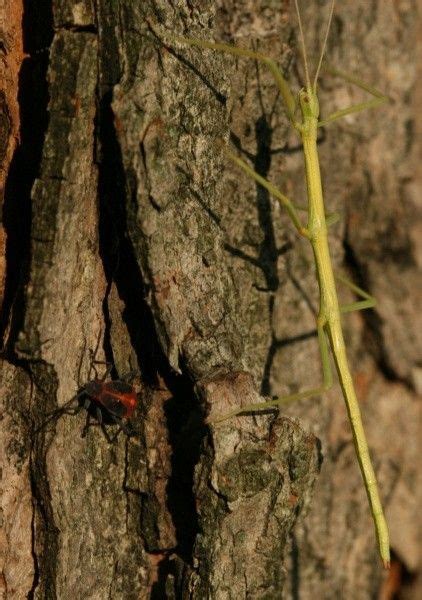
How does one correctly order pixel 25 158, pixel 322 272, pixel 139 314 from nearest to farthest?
pixel 25 158, pixel 139 314, pixel 322 272

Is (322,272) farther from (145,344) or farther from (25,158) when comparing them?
(25,158)

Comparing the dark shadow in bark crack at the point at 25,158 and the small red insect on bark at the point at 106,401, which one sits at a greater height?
the dark shadow in bark crack at the point at 25,158

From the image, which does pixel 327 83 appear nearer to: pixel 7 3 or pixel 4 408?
pixel 7 3

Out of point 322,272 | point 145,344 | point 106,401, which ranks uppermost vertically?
point 322,272

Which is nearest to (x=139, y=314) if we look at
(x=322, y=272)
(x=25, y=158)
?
(x=25, y=158)

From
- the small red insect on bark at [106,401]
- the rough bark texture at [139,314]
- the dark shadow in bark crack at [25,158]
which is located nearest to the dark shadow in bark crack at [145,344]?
the rough bark texture at [139,314]

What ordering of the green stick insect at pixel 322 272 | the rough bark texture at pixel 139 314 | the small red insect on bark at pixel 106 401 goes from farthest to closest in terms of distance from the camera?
1. the green stick insect at pixel 322 272
2. the small red insect on bark at pixel 106 401
3. the rough bark texture at pixel 139 314

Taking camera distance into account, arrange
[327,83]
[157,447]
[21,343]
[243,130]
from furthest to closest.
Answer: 1. [327,83]
2. [243,130]
3. [157,447]
4. [21,343]

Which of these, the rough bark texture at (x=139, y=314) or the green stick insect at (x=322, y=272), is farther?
the green stick insect at (x=322, y=272)

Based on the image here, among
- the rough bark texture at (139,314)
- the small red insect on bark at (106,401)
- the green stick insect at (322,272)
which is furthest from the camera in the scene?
the green stick insect at (322,272)

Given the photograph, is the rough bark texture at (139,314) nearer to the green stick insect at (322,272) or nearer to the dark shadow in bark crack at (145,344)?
the dark shadow in bark crack at (145,344)

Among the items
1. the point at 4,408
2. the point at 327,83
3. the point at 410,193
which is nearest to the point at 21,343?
the point at 4,408
